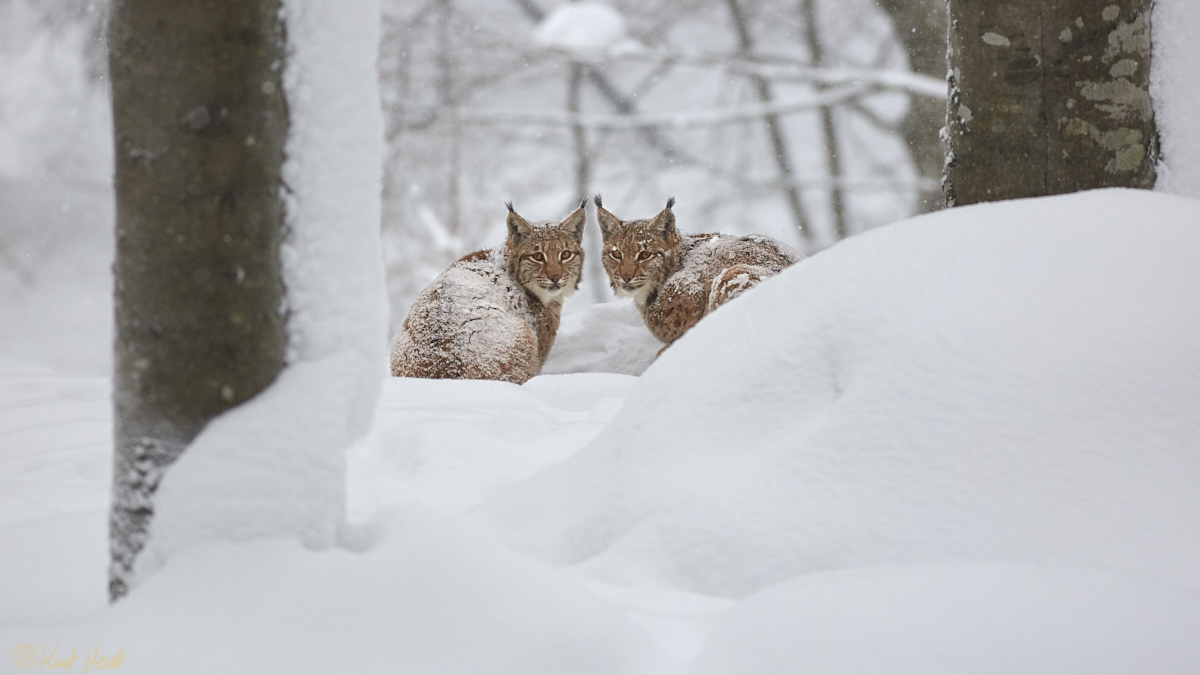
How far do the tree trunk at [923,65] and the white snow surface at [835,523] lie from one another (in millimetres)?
8473

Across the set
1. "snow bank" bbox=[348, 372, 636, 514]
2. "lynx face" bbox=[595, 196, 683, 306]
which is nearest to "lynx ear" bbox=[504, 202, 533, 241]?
"lynx face" bbox=[595, 196, 683, 306]

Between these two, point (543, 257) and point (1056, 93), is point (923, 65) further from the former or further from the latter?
point (1056, 93)

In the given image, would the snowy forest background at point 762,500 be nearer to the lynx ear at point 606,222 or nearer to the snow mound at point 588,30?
the lynx ear at point 606,222

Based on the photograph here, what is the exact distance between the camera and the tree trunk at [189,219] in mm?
1470

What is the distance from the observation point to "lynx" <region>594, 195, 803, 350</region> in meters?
5.16

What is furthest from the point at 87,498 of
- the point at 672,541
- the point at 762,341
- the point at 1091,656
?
the point at 1091,656

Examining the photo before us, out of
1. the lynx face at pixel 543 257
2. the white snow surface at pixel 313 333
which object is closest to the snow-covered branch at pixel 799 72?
the lynx face at pixel 543 257

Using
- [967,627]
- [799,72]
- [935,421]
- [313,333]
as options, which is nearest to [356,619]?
[313,333]

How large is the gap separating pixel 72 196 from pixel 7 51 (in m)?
1.46

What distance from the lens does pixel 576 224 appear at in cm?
569

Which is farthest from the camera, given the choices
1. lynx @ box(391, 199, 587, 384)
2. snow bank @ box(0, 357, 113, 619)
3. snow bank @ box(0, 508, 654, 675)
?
lynx @ box(391, 199, 587, 384)

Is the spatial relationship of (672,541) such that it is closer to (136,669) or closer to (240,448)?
(240,448)

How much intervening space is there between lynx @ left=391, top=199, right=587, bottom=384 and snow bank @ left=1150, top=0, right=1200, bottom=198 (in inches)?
122

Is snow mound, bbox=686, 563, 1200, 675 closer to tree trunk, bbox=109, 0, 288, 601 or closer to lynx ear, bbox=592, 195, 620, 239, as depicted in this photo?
tree trunk, bbox=109, 0, 288, 601
